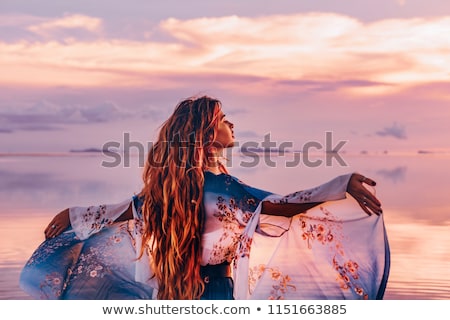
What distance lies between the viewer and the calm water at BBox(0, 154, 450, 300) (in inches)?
179

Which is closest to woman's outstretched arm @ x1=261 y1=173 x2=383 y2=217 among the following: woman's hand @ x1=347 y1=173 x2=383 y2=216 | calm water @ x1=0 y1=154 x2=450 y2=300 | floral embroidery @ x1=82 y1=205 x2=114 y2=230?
woman's hand @ x1=347 y1=173 x2=383 y2=216

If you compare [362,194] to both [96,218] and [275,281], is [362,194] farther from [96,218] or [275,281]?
[96,218]

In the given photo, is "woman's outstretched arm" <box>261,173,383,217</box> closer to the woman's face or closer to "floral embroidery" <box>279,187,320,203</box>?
"floral embroidery" <box>279,187,320,203</box>

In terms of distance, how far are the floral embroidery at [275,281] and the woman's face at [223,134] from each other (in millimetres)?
660

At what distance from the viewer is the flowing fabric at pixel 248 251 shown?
423cm

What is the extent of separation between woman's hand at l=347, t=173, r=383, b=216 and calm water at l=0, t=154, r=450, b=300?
1.29 ft

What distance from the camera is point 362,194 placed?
4145 mm

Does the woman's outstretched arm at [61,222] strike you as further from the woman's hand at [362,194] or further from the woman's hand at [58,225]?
the woman's hand at [362,194]

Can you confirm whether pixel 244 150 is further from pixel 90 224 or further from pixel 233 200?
pixel 90 224

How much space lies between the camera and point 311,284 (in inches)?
169

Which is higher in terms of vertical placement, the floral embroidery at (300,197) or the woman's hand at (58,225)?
the floral embroidery at (300,197)

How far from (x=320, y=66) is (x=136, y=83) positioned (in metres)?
1.01

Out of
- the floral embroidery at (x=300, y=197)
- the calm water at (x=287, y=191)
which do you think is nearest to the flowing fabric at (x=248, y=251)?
the floral embroidery at (x=300, y=197)

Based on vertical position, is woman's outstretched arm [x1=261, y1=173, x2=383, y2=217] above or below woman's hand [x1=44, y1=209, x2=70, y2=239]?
above
